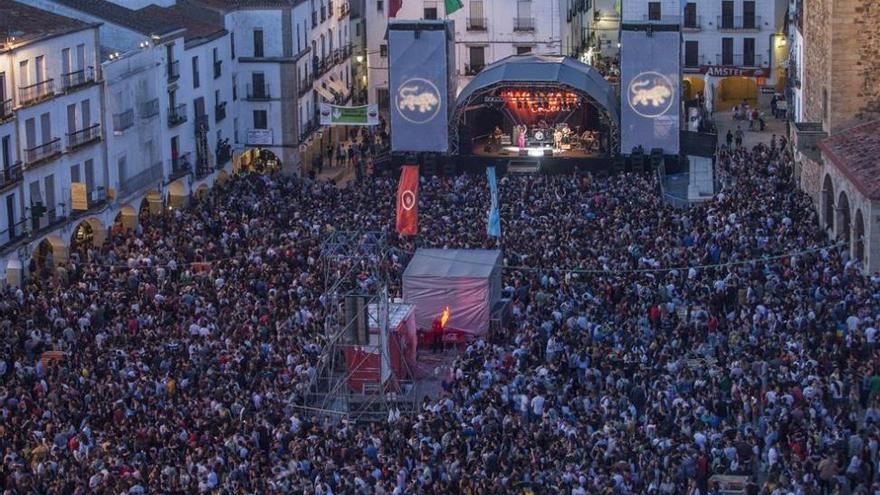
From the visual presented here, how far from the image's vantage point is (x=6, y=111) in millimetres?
59750

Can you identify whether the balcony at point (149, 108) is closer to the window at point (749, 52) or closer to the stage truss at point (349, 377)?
the stage truss at point (349, 377)

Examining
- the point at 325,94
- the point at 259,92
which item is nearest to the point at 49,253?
the point at 259,92

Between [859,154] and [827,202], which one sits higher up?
[859,154]

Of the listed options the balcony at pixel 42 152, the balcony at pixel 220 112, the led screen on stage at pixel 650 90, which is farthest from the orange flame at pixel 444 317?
the balcony at pixel 220 112

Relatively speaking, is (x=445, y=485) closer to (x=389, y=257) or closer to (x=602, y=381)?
(x=602, y=381)

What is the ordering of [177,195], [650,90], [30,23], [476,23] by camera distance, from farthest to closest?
[476,23] → [650,90] → [177,195] → [30,23]

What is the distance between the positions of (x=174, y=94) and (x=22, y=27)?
406 inches

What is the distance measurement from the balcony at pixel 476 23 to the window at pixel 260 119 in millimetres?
12400

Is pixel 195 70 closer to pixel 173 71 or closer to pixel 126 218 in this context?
pixel 173 71

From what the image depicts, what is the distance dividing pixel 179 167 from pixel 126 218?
441 centimetres

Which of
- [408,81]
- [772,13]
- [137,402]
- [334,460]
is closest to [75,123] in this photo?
[408,81]

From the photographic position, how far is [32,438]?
4344cm

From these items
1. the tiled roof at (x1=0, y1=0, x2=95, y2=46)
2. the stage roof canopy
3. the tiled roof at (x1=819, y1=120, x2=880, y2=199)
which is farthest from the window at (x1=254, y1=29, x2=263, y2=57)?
the tiled roof at (x1=819, y1=120, x2=880, y2=199)

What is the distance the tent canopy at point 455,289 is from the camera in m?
52.4
